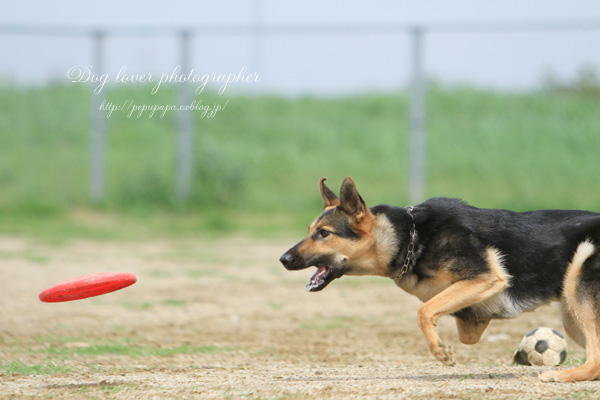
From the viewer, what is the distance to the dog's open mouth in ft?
16.6

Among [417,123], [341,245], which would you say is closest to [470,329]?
[341,245]

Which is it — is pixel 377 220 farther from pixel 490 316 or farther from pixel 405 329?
pixel 405 329

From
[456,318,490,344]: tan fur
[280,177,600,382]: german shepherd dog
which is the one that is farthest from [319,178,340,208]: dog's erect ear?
[456,318,490,344]: tan fur

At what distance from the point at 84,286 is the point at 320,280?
5.29 feet

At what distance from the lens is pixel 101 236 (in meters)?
12.1

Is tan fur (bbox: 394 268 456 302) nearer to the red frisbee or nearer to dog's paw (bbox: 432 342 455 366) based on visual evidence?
dog's paw (bbox: 432 342 455 366)

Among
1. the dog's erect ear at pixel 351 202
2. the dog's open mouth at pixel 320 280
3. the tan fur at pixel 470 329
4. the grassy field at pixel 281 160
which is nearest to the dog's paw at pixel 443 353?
the tan fur at pixel 470 329

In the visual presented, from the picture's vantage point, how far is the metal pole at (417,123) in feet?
42.7

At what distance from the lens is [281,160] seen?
47.0 ft

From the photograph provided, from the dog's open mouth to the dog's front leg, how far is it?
0.65 meters

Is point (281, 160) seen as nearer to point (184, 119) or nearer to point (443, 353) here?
point (184, 119)

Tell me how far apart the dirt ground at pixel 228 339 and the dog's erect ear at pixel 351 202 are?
3.38 ft

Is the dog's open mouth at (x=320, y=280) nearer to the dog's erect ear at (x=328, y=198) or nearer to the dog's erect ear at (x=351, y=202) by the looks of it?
Result: the dog's erect ear at (x=351, y=202)

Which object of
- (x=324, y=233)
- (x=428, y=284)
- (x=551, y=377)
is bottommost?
(x=551, y=377)
